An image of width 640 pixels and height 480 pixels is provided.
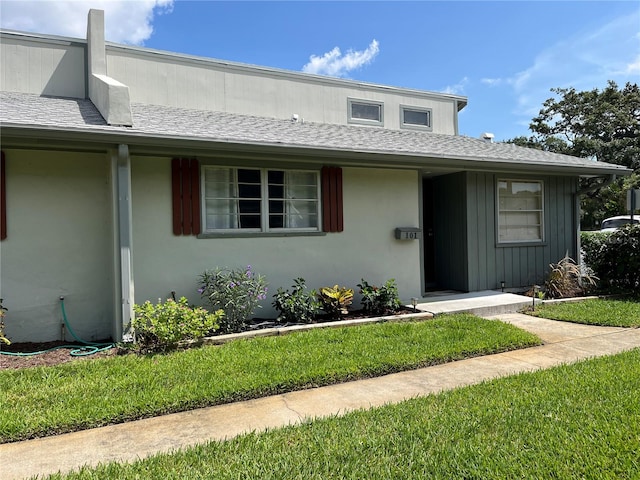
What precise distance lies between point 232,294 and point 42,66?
215 inches

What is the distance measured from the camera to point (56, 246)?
19.1 feet

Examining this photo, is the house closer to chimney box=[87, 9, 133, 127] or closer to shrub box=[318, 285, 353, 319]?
chimney box=[87, 9, 133, 127]

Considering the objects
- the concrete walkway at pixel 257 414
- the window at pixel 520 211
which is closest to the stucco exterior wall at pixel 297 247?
the window at pixel 520 211

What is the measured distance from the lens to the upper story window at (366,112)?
1008 cm

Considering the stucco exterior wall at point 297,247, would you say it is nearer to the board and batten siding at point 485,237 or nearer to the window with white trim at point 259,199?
the window with white trim at point 259,199

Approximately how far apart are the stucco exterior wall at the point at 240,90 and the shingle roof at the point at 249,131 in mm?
398

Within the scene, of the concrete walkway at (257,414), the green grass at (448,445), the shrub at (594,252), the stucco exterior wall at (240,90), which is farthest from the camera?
the shrub at (594,252)

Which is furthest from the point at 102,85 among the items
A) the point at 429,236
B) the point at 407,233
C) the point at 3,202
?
the point at 429,236

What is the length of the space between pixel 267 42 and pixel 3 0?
5.09m

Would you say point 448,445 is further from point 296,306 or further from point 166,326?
point 296,306

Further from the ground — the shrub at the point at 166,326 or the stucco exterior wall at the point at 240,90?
the stucco exterior wall at the point at 240,90

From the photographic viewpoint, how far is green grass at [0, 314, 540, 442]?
3436mm

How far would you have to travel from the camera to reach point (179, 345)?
5168mm

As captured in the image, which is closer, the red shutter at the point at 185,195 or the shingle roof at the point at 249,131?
the shingle roof at the point at 249,131
